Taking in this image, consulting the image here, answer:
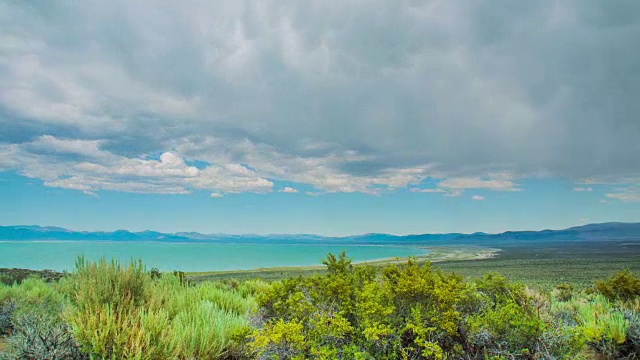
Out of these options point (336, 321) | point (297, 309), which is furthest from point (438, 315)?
point (297, 309)

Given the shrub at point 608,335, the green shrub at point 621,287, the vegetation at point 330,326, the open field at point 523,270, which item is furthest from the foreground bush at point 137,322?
the green shrub at point 621,287

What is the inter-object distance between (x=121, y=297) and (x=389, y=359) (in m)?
4.17

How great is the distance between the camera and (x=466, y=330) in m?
5.46

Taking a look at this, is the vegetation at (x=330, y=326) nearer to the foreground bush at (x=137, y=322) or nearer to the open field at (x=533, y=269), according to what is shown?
the foreground bush at (x=137, y=322)

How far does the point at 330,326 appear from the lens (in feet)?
16.4

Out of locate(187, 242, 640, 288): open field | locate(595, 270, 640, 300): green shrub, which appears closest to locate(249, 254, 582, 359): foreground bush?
locate(187, 242, 640, 288): open field

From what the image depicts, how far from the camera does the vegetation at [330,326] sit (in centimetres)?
473

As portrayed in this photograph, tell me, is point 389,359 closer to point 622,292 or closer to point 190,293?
point 190,293

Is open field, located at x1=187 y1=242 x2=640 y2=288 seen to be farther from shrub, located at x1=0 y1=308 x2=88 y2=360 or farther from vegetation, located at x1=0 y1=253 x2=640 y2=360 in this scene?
shrub, located at x1=0 y1=308 x2=88 y2=360

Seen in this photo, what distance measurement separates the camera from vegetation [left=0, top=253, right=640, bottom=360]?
4730mm

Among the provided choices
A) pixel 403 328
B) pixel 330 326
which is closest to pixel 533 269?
pixel 403 328

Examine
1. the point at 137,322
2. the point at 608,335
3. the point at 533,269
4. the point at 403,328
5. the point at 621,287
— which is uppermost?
the point at 137,322

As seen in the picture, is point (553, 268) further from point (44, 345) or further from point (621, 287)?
point (44, 345)

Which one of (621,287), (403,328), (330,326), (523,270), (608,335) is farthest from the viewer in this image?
(523,270)
